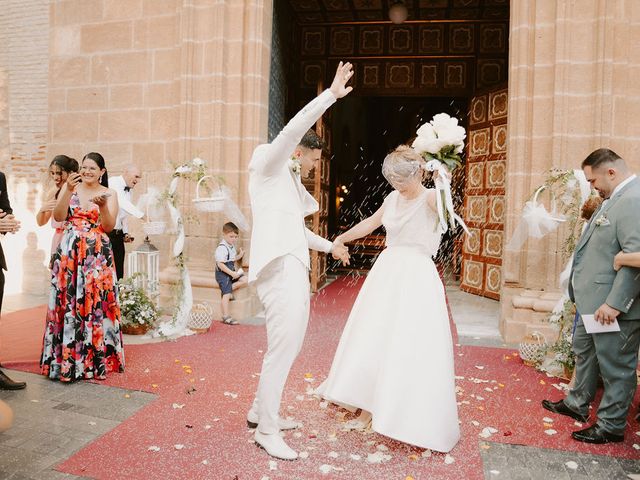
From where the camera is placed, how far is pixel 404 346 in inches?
133

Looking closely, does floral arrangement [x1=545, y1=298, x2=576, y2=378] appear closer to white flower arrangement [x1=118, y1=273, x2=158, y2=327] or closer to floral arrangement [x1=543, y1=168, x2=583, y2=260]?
floral arrangement [x1=543, y1=168, x2=583, y2=260]

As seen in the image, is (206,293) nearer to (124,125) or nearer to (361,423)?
(124,125)

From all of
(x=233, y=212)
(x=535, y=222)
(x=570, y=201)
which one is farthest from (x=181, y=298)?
(x=570, y=201)

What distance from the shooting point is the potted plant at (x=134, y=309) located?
6.09m

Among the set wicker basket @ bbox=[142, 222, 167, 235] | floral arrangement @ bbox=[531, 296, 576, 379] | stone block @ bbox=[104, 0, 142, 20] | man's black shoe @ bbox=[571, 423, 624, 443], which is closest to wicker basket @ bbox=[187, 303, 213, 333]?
wicker basket @ bbox=[142, 222, 167, 235]

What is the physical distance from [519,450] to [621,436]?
28.4 inches

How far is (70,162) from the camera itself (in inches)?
220

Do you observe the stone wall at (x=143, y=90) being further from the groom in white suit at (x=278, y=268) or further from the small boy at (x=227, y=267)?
the groom in white suit at (x=278, y=268)

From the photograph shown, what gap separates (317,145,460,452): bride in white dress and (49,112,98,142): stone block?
18.6ft

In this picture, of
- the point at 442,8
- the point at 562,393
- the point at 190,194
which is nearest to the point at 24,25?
the point at 190,194

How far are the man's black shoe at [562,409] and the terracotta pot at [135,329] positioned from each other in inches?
165

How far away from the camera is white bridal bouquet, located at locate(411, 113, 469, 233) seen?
11.0ft

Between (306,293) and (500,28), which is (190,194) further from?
(500,28)

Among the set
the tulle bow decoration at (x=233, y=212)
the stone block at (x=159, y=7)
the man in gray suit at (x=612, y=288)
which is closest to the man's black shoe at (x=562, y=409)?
the man in gray suit at (x=612, y=288)
